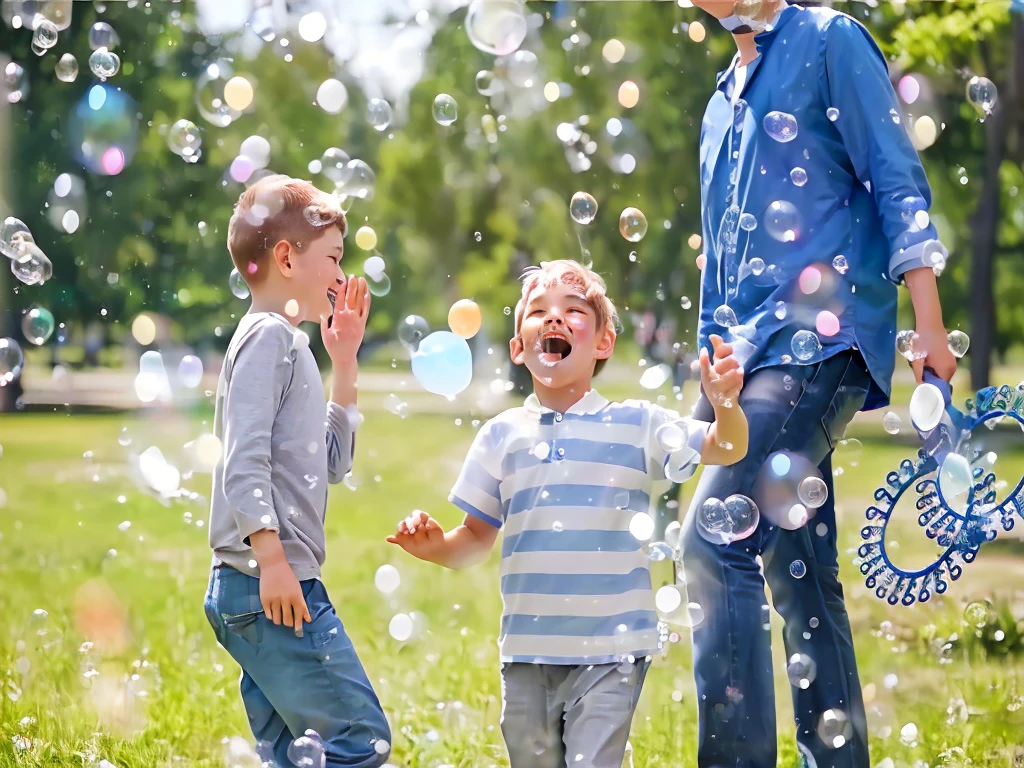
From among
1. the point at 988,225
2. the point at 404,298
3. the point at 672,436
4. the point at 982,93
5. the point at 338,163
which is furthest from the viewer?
the point at 404,298

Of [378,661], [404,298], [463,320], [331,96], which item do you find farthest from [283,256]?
[404,298]

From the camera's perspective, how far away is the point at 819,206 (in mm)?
2385

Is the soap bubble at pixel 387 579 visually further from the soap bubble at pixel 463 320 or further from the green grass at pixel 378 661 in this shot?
the soap bubble at pixel 463 320

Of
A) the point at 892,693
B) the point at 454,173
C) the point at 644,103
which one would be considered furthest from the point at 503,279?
the point at 892,693

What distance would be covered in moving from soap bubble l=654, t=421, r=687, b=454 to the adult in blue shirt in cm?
14

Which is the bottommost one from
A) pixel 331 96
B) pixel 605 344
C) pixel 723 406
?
pixel 723 406

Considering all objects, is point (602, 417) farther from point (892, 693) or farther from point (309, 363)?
point (892, 693)

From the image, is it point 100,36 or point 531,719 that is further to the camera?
point 100,36

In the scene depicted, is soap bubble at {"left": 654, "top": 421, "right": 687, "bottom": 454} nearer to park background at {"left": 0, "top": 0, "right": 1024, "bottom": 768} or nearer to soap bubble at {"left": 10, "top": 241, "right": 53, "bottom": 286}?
park background at {"left": 0, "top": 0, "right": 1024, "bottom": 768}

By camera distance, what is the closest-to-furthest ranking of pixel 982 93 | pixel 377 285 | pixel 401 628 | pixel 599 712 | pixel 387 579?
pixel 599 712 < pixel 982 93 < pixel 377 285 < pixel 401 628 < pixel 387 579

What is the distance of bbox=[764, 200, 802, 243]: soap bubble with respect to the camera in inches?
93.3

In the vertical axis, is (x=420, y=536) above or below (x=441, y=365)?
below

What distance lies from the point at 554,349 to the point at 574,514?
31 cm

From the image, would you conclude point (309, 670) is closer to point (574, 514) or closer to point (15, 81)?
point (574, 514)
